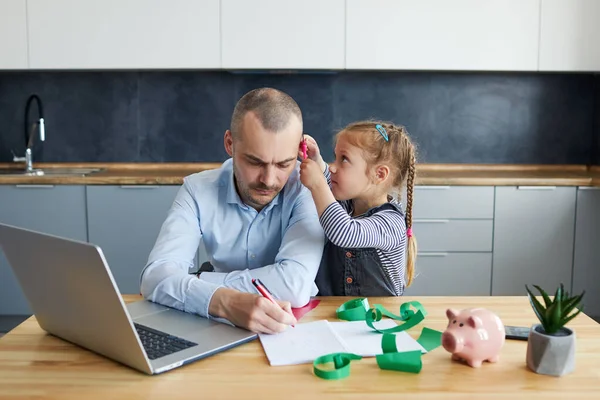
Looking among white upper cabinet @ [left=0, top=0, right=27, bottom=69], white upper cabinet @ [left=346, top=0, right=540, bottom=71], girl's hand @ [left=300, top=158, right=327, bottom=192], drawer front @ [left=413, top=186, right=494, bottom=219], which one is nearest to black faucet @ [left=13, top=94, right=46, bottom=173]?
white upper cabinet @ [left=0, top=0, right=27, bottom=69]

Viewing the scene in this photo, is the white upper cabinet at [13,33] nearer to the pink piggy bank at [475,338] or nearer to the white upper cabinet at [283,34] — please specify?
the white upper cabinet at [283,34]

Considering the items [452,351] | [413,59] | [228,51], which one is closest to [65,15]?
[228,51]

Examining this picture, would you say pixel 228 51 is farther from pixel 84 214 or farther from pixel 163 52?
pixel 84 214

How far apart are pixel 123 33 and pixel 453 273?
2.23m

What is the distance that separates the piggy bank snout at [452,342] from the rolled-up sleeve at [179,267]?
548 millimetres

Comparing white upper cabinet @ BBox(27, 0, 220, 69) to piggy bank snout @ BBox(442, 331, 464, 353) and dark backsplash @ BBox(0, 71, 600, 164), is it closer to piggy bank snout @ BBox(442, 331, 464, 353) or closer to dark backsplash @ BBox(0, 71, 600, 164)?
dark backsplash @ BBox(0, 71, 600, 164)

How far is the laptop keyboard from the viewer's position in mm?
1315

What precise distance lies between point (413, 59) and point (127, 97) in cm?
173

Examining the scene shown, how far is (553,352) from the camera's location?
1236mm

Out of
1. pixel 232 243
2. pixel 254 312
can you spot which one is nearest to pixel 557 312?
pixel 254 312

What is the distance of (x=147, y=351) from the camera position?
132cm

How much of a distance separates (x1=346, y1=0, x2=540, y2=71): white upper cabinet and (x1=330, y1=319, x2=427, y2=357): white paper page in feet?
7.98

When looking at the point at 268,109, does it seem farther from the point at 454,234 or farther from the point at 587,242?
the point at 587,242

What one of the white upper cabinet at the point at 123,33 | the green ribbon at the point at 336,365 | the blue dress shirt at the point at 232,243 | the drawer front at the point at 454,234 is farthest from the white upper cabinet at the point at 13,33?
the green ribbon at the point at 336,365
